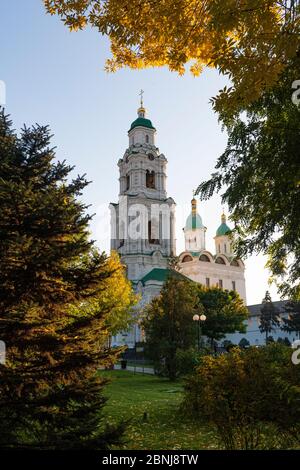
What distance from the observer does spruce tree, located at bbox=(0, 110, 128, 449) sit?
6656mm

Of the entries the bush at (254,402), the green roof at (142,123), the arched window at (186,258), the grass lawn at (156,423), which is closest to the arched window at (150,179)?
the green roof at (142,123)

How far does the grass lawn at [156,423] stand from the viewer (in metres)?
9.32

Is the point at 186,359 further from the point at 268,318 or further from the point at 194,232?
the point at 194,232

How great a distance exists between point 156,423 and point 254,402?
707 centimetres

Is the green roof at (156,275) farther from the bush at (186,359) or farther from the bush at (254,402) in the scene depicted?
the bush at (254,402)

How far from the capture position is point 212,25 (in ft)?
16.0

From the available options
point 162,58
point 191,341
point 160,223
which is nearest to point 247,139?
point 162,58

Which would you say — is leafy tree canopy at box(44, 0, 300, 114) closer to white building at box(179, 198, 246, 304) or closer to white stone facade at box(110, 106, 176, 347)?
white stone facade at box(110, 106, 176, 347)

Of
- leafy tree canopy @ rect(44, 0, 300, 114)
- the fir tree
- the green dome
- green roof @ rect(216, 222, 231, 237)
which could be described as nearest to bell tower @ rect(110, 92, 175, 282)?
the green dome

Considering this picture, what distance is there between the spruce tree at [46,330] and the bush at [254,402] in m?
1.62

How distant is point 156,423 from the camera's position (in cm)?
1210
